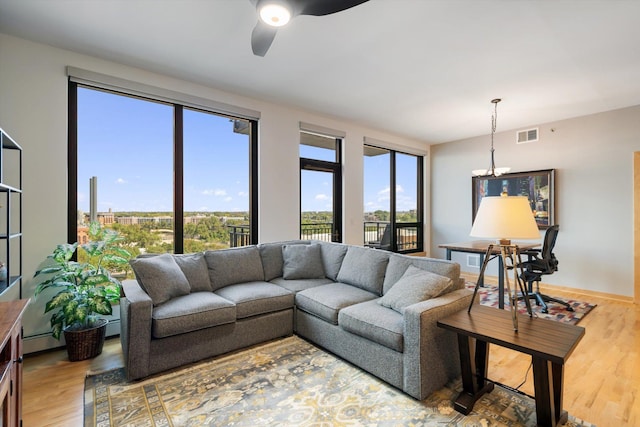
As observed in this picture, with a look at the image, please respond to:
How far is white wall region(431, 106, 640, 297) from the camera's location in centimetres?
430

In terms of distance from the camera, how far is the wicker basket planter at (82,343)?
8.36ft

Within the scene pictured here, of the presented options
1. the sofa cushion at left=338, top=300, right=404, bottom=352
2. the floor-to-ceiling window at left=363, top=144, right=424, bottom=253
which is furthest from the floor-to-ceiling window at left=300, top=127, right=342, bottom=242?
the sofa cushion at left=338, top=300, right=404, bottom=352

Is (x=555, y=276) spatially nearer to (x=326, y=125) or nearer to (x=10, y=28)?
(x=326, y=125)

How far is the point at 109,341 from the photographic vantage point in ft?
9.70

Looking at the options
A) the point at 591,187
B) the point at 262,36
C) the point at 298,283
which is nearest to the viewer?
the point at 262,36

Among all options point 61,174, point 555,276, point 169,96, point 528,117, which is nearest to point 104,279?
point 61,174

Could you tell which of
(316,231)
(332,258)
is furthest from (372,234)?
(332,258)

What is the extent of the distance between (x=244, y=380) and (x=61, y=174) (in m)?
2.46

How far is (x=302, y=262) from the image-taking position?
347 cm

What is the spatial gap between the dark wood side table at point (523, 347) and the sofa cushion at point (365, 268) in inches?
34.0

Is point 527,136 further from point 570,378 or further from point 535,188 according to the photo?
point 570,378

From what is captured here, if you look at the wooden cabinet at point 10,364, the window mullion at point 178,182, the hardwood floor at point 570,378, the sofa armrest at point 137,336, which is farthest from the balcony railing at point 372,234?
the wooden cabinet at point 10,364

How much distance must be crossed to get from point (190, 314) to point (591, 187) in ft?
18.2

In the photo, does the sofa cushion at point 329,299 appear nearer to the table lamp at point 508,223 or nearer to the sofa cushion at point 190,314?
the sofa cushion at point 190,314
